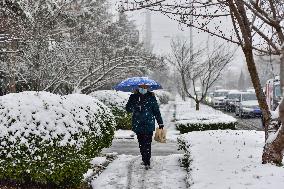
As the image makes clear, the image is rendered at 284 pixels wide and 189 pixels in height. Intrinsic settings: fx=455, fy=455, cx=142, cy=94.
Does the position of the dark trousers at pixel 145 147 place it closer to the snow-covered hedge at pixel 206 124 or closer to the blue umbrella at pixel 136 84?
the blue umbrella at pixel 136 84

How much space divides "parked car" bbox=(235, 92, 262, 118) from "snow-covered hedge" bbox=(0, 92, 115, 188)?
22.8m

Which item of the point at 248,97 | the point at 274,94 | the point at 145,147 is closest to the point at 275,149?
the point at 145,147

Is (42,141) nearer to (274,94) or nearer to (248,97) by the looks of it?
(274,94)

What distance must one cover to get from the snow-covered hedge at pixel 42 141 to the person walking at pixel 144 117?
67.6 inches

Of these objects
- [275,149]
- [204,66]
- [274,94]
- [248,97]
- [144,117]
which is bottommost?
[275,149]

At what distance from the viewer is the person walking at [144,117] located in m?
8.77

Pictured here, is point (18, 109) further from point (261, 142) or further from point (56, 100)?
point (261, 142)

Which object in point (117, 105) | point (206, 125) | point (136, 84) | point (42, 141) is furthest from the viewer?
point (117, 105)

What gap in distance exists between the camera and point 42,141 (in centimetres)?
655

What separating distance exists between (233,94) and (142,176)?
1242 inches

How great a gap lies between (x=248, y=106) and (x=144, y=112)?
2163 centimetres

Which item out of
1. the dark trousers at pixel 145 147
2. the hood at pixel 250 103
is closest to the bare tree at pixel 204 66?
the hood at pixel 250 103

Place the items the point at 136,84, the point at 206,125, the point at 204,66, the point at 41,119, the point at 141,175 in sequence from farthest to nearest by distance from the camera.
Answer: the point at 204,66, the point at 206,125, the point at 136,84, the point at 141,175, the point at 41,119

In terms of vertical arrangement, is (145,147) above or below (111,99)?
below
